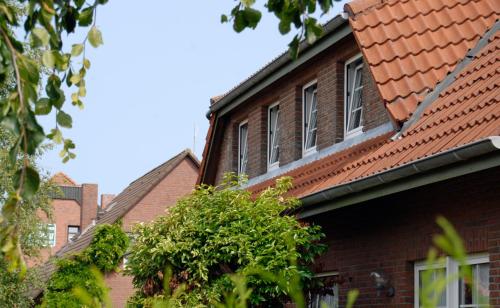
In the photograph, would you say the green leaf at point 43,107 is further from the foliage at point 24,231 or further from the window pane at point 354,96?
the foliage at point 24,231

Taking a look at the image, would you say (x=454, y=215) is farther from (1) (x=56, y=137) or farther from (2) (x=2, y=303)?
(2) (x=2, y=303)

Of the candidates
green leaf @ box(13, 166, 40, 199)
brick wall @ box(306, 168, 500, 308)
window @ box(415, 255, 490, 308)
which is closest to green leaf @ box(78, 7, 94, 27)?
green leaf @ box(13, 166, 40, 199)

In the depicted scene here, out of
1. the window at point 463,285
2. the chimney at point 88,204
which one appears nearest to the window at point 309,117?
the window at point 463,285

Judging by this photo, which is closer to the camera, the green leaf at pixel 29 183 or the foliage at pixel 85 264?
the green leaf at pixel 29 183

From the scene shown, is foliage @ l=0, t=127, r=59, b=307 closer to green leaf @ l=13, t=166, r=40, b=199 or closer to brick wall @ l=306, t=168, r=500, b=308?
brick wall @ l=306, t=168, r=500, b=308

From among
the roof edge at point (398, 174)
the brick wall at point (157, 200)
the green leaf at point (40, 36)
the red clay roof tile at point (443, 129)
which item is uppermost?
the brick wall at point (157, 200)

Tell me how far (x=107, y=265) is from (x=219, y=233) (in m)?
26.1

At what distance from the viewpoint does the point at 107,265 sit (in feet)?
123

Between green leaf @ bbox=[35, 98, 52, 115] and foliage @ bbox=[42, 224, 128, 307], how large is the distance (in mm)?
27977

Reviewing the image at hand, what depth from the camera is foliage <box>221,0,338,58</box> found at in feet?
17.8

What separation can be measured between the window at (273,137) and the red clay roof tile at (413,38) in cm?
386

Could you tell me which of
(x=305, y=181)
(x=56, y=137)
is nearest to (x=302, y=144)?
(x=305, y=181)

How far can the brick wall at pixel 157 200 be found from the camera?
44688 mm

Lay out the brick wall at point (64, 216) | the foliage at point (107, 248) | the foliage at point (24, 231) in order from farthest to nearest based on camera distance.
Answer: the brick wall at point (64, 216)
the foliage at point (107, 248)
the foliage at point (24, 231)
